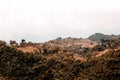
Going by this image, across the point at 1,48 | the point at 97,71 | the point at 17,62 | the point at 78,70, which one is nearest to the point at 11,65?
the point at 17,62

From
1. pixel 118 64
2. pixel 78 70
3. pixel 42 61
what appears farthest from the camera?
pixel 42 61

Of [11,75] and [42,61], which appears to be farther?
[42,61]

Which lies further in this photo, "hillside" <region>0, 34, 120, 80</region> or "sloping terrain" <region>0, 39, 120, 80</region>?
"sloping terrain" <region>0, 39, 120, 80</region>

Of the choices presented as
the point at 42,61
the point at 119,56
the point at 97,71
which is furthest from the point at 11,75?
the point at 119,56

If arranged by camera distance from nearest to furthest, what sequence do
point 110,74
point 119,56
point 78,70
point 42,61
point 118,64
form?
point 110,74 < point 118,64 < point 119,56 < point 78,70 < point 42,61

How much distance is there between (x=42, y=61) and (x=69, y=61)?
58.2 ft

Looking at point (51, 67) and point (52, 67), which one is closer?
point (51, 67)

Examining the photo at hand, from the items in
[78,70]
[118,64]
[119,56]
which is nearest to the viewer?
[118,64]

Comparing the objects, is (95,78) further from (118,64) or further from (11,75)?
(11,75)

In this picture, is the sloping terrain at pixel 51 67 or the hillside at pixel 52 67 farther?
the sloping terrain at pixel 51 67

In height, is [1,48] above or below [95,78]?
above

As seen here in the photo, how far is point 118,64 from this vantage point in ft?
411

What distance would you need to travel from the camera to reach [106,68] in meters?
121

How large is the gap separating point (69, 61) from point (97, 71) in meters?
46.6
